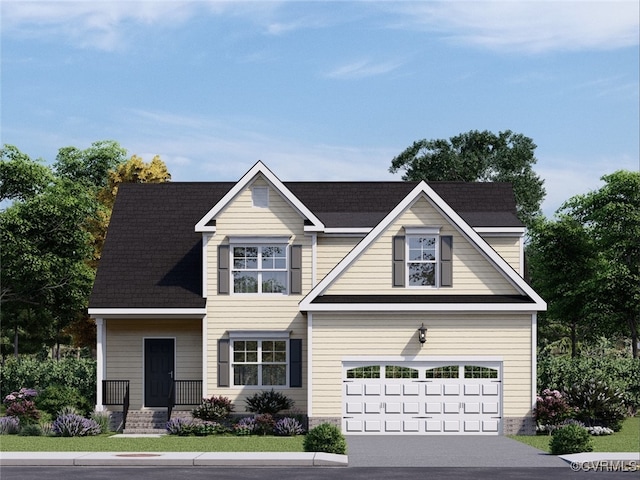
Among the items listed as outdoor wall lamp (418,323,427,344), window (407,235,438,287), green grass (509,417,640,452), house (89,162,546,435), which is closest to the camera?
green grass (509,417,640,452)

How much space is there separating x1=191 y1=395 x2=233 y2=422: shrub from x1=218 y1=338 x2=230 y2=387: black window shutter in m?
0.76

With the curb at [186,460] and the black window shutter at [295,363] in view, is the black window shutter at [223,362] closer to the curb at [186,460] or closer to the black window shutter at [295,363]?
the black window shutter at [295,363]

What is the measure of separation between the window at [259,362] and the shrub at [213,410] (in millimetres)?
1111

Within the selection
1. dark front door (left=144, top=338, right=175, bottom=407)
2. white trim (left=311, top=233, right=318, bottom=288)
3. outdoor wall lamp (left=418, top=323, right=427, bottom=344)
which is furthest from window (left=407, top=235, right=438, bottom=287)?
dark front door (left=144, top=338, right=175, bottom=407)

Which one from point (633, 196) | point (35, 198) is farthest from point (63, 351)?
point (633, 196)

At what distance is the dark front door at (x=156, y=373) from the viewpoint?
120 ft

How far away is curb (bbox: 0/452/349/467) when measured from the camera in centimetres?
2369

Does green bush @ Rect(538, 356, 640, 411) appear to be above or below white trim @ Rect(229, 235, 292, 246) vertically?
below

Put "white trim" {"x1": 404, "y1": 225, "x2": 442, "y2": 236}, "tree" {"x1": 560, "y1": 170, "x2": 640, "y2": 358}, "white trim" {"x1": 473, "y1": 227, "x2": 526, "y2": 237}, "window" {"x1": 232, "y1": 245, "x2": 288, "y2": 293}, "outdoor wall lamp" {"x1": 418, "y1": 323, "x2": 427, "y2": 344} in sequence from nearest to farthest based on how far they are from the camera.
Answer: "outdoor wall lamp" {"x1": 418, "y1": 323, "x2": 427, "y2": 344} → "white trim" {"x1": 404, "y1": 225, "x2": 442, "y2": 236} → "window" {"x1": 232, "y1": 245, "x2": 288, "y2": 293} → "white trim" {"x1": 473, "y1": 227, "x2": 526, "y2": 237} → "tree" {"x1": 560, "y1": 170, "x2": 640, "y2": 358}

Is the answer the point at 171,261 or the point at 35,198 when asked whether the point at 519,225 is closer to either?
the point at 171,261

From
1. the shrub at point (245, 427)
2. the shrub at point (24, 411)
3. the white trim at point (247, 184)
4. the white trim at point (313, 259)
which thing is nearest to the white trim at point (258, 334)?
the white trim at point (313, 259)

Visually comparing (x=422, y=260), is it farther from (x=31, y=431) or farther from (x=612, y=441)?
(x=31, y=431)

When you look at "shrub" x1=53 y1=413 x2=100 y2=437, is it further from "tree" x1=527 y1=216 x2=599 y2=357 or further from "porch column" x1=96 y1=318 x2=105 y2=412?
"tree" x1=527 y1=216 x2=599 y2=357

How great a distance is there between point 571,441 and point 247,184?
47.7 feet
